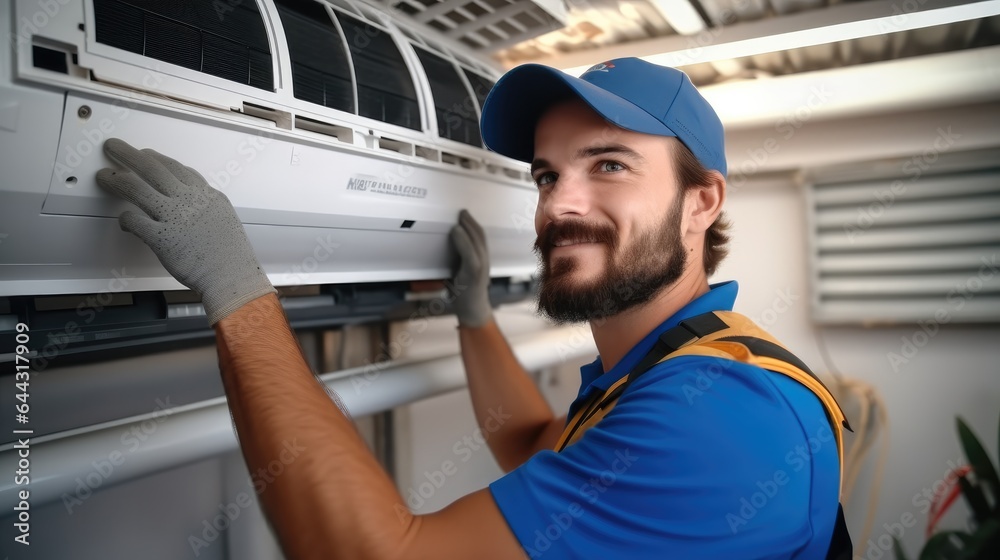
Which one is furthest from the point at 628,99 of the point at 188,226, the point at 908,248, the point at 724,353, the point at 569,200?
the point at 908,248

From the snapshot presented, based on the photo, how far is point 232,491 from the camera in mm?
1278

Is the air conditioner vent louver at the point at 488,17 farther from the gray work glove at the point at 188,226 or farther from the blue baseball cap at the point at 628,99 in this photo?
the gray work glove at the point at 188,226

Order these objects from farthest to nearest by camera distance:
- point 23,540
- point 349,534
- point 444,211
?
point 444,211
point 23,540
point 349,534

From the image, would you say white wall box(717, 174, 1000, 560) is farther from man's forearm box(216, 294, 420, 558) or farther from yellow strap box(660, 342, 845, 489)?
man's forearm box(216, 294, 420, 558)

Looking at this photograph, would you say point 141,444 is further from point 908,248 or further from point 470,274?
point 908,248

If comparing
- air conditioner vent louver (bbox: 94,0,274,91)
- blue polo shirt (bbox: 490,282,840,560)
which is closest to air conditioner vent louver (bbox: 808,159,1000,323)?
blue polo shirt (bbox: 490,282,840,560)

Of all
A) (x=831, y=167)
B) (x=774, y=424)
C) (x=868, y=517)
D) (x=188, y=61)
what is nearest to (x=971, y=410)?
(x=868, y=517)

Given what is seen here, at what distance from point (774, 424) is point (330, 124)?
26.8 inches

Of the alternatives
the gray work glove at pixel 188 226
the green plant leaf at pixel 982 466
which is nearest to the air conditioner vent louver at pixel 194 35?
the gray work glove at pixel 188 226

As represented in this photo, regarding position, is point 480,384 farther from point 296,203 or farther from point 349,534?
point 349,534

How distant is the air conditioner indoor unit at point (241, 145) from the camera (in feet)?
2.19

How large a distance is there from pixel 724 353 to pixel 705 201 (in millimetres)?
328

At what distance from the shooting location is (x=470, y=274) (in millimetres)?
1298

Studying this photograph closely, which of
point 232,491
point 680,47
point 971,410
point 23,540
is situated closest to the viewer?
point 23,540
